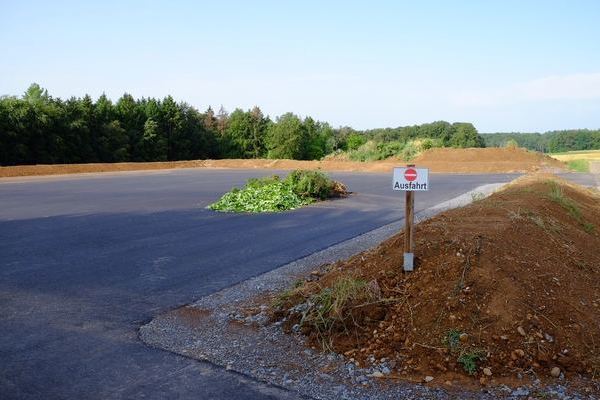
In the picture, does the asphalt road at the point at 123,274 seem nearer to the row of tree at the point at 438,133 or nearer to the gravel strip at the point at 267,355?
the gravel strip at the point at 267,355

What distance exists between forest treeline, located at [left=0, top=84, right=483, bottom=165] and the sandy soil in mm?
8680

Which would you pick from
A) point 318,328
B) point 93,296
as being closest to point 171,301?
point 93,296

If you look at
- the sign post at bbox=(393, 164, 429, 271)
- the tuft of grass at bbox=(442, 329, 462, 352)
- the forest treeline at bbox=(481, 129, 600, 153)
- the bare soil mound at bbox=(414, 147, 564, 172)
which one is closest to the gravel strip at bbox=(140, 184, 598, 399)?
the tuft of grass at bbox=(442, 329, 462, 352)

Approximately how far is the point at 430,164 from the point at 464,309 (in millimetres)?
34106

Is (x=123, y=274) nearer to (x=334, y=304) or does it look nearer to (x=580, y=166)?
(x=334, y=304)

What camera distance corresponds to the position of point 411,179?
5359 mm

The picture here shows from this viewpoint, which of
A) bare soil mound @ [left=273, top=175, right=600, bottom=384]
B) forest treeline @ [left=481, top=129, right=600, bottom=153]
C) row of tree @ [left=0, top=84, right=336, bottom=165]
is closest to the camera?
bare soil mound @ [left=273, top=175, right=600, bottom=384]

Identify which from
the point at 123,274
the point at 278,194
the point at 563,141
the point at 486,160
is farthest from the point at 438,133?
the point at 123,274

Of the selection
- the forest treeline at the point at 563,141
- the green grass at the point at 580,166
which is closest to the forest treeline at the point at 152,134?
the green grass at the point at 580,166

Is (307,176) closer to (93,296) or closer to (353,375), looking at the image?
(93,296)

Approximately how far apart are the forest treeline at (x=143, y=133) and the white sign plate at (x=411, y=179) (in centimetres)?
4154

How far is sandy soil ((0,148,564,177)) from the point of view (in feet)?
113

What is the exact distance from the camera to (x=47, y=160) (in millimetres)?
42625

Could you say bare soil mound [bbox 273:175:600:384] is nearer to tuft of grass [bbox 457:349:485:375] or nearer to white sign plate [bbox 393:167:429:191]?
tuft of grass [bbox 457:349:485:375]
